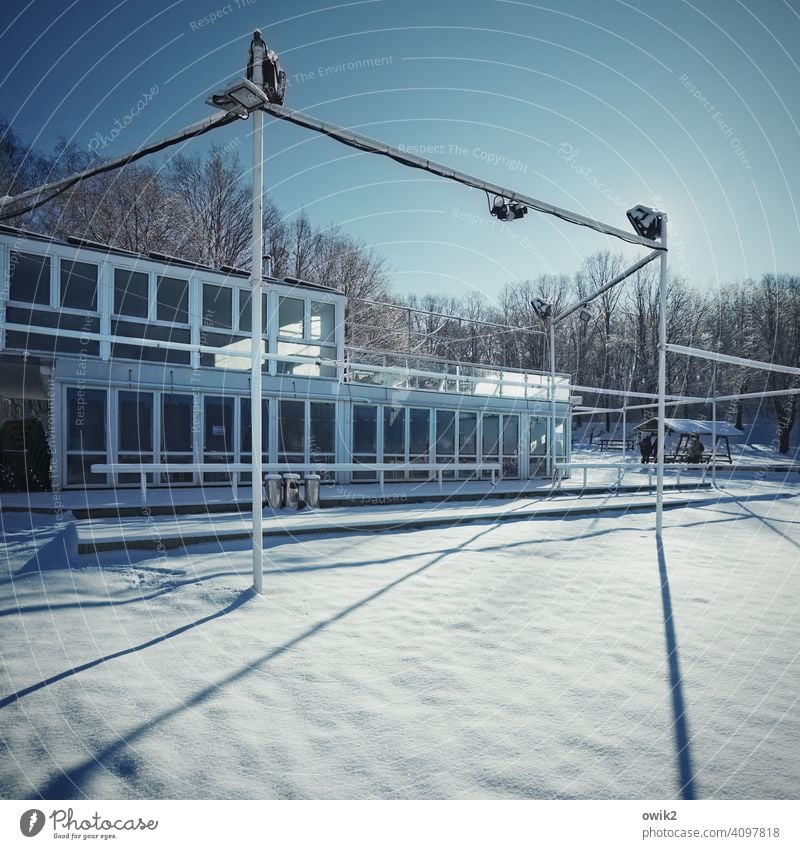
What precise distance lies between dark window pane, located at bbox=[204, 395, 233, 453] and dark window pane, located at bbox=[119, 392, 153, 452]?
128 centimetres

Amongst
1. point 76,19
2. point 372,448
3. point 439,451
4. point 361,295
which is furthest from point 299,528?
point 361,295

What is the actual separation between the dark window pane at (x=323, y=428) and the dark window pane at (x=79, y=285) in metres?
5.76

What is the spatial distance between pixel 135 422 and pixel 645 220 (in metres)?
11.1

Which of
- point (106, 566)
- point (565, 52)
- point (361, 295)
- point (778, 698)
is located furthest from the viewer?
point (361, 295)

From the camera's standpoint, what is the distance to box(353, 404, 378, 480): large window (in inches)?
610

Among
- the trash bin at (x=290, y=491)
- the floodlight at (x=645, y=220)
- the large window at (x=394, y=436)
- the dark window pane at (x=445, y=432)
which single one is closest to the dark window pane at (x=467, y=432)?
the dark window pane at (x=445, y=432)

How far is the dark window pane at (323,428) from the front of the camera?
48.6ft

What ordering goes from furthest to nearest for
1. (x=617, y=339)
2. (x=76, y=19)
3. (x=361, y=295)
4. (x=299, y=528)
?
1. (x=617, y=339)
2. (x=361, y=295)
3. (x=299, y=528)
4. (x=76, y=19)

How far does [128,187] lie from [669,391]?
3908cm

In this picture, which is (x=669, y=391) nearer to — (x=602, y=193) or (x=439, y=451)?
(x=439, y=451)

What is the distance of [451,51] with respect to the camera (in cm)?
517

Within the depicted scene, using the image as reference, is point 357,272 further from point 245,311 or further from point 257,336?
point 257,336
